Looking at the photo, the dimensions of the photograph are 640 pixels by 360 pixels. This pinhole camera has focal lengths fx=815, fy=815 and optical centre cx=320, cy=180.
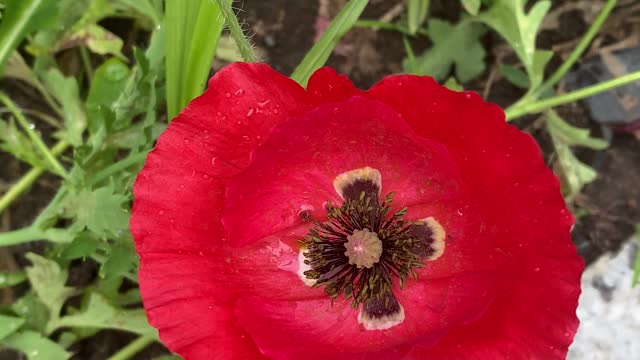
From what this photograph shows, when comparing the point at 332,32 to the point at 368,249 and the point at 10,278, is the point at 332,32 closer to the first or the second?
the point at 368,249

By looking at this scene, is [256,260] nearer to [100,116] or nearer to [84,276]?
[100,116]

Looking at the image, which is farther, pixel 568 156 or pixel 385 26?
pixel 385 26

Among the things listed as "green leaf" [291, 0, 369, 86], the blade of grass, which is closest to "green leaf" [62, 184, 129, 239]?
the blade of grass

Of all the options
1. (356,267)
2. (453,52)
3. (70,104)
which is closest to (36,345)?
(70,104)

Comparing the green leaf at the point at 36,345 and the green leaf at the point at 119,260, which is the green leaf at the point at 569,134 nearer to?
the green leaf at the point at 119,260

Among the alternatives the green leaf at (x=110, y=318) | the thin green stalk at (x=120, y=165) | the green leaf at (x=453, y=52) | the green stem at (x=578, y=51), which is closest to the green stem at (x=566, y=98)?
the green stem at (x=578, y=51)

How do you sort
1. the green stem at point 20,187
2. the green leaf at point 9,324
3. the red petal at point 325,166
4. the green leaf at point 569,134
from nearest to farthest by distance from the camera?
1. the red petal at point 325,166
2. the green leaf at point 9,324
3. the green leaf at point 569,134
4. the green stem at point 20,187

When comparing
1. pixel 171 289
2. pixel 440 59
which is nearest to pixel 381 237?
pixel 171 289
